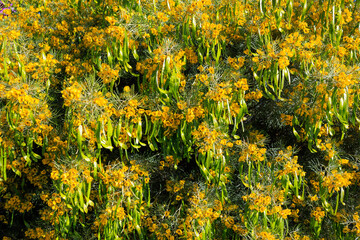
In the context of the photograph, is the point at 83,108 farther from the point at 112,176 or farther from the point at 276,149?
the point at 276,149

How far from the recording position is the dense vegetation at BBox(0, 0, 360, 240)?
92.9 inches

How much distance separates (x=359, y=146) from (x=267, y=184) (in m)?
1.13

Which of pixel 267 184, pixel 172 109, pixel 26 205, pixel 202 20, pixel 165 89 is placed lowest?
pixel 26 205

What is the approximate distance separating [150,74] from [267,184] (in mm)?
1209

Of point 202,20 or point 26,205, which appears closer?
point 202,20

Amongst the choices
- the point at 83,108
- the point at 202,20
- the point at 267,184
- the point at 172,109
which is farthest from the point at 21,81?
the point at 267,184

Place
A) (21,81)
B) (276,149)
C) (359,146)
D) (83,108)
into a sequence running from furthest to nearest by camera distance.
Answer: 1. (359,146)
2. (276,149)
3. (21,81)
4. (83,108)

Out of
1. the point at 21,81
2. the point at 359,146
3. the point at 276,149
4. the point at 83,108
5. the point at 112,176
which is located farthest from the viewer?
the point at 359,146

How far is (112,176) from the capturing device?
250 centimetres

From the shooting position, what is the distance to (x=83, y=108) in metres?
2.18

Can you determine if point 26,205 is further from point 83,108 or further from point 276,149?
point 276,149

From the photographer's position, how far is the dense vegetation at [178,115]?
236 cm

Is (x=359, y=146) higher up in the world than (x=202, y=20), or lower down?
lower down

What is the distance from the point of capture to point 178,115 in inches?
95.8
